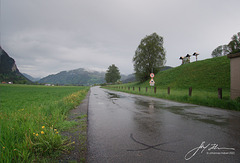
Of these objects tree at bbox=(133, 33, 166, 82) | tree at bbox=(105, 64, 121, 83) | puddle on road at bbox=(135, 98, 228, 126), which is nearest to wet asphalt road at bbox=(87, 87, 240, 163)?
puddle on road at bbox=(135, 98, 228, 126)

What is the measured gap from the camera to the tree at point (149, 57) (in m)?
43.1

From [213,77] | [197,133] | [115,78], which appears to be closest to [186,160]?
[197,133]

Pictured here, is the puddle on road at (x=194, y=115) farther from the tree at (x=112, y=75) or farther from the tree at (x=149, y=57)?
the tree at (x=112, y=75)

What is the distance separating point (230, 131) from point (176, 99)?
309 inches

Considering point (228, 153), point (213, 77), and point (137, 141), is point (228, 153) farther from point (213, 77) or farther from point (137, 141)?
point (213, 77)

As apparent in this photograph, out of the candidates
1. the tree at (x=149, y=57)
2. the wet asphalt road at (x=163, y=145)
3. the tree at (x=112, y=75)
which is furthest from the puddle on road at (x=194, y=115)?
the tree at (x=112, y=75)

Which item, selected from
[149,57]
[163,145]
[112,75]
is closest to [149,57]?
[149,57]

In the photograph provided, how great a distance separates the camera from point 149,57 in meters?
43.8

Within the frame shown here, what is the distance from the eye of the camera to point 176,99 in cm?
1100

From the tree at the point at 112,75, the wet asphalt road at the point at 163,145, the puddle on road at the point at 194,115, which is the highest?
the tree at the point at 112,75

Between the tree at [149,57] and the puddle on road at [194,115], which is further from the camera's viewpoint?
the tree at [149,57]

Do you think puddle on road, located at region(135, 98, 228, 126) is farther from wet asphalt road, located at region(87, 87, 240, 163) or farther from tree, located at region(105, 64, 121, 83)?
tree, located at region(105, 64, 121, 83)

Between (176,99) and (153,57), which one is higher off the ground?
(153,57)

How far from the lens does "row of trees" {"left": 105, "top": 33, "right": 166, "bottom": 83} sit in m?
43.1
